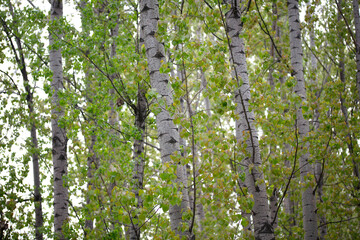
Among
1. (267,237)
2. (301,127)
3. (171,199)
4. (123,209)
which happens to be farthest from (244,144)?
(301,127)

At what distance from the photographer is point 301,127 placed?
17.6 ft

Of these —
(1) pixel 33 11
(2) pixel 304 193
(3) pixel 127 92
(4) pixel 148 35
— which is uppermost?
(1) pixel 33 11

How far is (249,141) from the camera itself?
3885 mm

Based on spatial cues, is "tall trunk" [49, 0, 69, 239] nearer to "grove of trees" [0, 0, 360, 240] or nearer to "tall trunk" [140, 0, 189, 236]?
"grove of trees" [0, 0, 360, 240]

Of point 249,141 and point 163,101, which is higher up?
point 163,101

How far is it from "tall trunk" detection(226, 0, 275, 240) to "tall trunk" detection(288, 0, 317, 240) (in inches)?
54.4

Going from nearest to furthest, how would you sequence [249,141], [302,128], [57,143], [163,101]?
1. [163,101]
2. [249,141]
3. [302,128]
4. [57,143]

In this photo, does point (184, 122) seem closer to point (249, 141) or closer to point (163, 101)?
point (163, 101)

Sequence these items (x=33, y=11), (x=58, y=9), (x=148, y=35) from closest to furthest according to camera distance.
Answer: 1. (x=148, y=35)
2. (x=33, y=11)
3. (x=58, y=9)

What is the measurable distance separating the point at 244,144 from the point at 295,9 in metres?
3.08

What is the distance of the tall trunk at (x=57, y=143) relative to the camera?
6293mm

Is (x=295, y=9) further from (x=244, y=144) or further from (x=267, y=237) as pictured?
(x=267, y=237)

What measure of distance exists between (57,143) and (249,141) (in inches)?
167

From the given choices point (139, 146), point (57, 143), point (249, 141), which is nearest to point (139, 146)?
point (139, 146)
